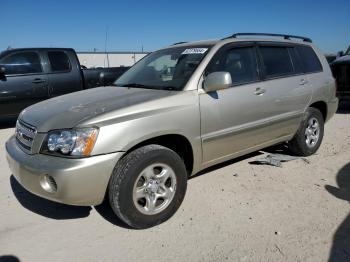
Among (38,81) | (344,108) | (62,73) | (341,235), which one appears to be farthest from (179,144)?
(344,108)

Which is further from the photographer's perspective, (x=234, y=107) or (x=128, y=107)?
(x=234, y=107)

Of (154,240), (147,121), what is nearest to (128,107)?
(147,121)

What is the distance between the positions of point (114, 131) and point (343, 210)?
2372 millimetres

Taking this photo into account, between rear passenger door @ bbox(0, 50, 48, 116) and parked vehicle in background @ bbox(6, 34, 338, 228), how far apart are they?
157 inches

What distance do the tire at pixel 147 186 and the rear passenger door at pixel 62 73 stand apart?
5.54 m

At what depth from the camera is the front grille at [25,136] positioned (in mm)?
3244

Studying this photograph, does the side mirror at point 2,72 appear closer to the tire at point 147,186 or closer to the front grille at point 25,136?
the front grille at point 25,136

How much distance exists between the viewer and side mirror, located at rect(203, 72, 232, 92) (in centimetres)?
355

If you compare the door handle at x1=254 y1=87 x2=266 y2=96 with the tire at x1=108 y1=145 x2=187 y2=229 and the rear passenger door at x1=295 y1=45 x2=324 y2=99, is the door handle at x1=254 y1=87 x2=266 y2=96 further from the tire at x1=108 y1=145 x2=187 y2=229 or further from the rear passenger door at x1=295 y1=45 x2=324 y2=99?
the tire at x1=108 y1=145 x2=187 y2=229

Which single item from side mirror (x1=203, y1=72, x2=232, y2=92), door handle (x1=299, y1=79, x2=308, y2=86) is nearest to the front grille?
side mirror (x1=203, y1=72, x2=232, y2=92)

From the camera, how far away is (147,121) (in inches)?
126

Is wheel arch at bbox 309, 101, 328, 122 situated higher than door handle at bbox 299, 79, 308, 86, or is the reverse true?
door handle at bbox 299, 79, 308, 86

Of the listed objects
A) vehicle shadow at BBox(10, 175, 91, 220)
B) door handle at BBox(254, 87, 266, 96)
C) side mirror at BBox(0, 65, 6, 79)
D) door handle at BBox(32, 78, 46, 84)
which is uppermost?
side mirror at BBox(0, 65, 6, 79)

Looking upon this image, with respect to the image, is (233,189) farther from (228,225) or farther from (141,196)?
(141,196)
